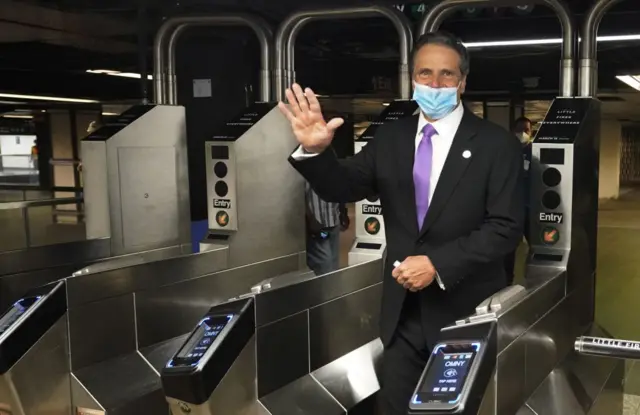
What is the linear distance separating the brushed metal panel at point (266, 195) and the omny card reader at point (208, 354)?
1072mm

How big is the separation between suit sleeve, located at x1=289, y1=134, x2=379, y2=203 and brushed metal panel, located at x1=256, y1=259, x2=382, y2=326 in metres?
0.51

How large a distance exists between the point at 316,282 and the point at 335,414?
467 mm

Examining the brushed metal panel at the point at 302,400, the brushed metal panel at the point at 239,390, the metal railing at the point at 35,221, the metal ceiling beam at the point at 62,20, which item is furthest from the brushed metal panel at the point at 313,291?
the metal railing at the point at 35,221

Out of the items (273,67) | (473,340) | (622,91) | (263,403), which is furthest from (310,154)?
(622,91)

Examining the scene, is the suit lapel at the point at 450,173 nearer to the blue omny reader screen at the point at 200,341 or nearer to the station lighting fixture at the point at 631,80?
the blue omny reader screen at the point at 200,341

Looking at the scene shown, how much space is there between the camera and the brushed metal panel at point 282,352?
2098mm

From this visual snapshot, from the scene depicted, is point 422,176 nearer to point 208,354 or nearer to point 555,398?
point 208,354

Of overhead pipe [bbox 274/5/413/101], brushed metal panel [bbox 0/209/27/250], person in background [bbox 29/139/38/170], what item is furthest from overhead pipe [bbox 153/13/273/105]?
person in background [bbox 29/139/38/170]

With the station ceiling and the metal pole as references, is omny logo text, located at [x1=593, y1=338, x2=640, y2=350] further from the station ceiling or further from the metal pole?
the metal pole

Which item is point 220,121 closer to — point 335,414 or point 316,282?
point 316,282

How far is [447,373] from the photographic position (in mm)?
1385

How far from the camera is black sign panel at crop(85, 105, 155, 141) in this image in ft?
9.87

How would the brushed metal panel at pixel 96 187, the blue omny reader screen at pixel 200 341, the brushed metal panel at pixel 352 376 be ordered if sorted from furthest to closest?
the brushed metal panel at pixel 96 187
the brushed metal panel at pixel 352 376
the blue omny reader screen at pixel 200 341

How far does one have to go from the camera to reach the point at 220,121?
398 centimetres
